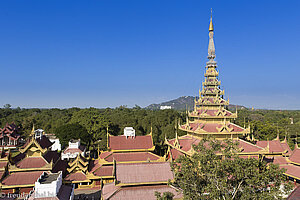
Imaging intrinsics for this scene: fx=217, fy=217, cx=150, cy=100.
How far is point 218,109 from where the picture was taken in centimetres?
2650

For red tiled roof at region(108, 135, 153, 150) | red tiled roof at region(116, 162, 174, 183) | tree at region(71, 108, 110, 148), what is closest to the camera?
red tiled roof at region(116, 162, 174, 183)

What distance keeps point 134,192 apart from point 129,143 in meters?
11.2

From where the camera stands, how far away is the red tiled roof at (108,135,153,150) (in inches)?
1051

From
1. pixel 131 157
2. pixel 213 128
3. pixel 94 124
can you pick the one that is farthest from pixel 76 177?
pixel 94 124

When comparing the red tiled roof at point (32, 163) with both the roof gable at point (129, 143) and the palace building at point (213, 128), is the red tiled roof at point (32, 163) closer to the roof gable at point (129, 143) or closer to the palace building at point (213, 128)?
the roof gable at point (129, 143)

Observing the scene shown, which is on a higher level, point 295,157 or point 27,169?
point 295,157

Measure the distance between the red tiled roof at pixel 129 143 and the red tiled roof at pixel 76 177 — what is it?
4.46 meters

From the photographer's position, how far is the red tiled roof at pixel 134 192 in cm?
1566

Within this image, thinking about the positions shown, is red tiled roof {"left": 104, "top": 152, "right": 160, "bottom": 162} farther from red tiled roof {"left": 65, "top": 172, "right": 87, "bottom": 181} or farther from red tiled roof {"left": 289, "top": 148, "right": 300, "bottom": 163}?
red tiled roof {"left": 289, "top": 148, "right": 300, "bottom": 163}

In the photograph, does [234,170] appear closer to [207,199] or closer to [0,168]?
[207,199]

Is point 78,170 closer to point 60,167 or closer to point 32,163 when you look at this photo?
point 60,167

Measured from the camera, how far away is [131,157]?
25891 millimetres

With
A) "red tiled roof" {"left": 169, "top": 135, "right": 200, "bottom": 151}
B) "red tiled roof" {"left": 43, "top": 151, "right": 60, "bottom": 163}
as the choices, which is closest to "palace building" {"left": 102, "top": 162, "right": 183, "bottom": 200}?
"red tiled roof" {"left": 169, "top": 135, "right": 200, "bottom": 151}

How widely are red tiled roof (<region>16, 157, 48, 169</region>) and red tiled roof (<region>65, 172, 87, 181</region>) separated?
309 cm
